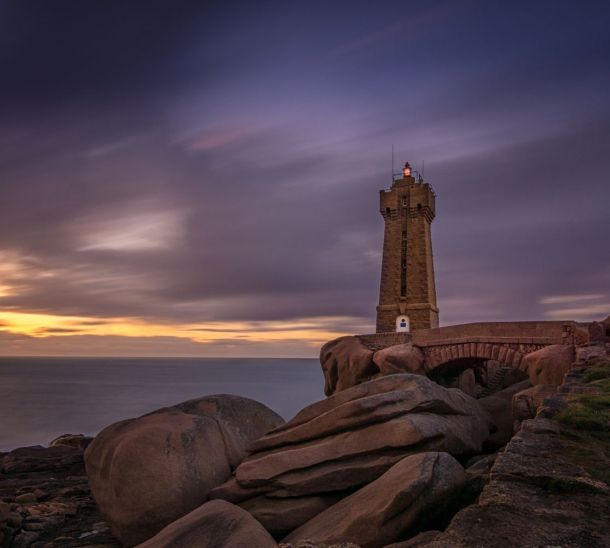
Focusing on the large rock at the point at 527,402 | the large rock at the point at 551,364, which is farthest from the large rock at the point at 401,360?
the large rock at the point at 527,402

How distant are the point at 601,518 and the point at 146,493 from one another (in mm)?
7893

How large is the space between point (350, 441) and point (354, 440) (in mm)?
69

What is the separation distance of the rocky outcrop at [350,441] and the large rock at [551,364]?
711 cm

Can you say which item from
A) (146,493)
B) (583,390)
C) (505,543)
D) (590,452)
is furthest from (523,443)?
(146,493)

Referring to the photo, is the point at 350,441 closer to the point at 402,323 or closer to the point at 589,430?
the point at 589,430

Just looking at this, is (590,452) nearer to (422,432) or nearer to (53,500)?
(422,432)

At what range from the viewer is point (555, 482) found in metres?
3.66

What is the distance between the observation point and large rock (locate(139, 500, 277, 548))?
19.6 feet

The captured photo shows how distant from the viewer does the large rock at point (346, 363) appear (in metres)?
27.1

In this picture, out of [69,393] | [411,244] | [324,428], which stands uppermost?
[411,244]

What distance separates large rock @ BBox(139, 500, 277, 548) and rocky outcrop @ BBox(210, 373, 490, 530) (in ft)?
3.13

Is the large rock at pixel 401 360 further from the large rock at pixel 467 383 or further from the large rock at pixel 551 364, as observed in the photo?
the large rock at pixel 551 364

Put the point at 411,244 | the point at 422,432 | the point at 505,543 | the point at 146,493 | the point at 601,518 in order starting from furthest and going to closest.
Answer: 1. the point at 411,244
2. the point at 146,493
3. the point at 422,432
4. the point at 601,518
5. the point at 505,543

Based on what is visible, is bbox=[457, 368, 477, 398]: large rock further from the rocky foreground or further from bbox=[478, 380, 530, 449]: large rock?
the rocky foreground
